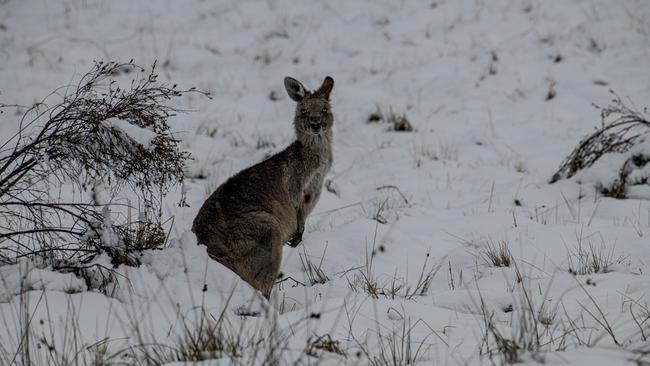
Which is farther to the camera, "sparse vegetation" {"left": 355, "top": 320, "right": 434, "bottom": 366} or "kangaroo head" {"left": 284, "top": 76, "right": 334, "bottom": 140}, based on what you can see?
"kangaroo head" {"left": 284, "top": 76, "right": 334, "bottom": 140}

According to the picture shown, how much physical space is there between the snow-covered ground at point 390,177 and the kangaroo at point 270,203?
28 cm

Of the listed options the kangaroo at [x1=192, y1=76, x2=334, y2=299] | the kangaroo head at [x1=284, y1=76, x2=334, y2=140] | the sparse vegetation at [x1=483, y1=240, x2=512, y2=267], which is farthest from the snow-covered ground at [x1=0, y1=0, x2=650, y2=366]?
the kangaroo head at [x1=284, y1=76, x2=334, y2=140]

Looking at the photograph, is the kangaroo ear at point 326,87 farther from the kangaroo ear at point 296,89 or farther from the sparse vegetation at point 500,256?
the sparse vegetation at point 500,256

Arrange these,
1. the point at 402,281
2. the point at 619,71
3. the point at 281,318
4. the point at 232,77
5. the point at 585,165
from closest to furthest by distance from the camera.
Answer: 1. the point at 281,318
2. the point at 402,281
3. the point at 585,165
4. the point at 619,71
5. the point at 232,77

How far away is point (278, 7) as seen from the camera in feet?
46.4

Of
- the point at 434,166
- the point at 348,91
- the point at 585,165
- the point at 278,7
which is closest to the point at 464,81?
the point at 348,91

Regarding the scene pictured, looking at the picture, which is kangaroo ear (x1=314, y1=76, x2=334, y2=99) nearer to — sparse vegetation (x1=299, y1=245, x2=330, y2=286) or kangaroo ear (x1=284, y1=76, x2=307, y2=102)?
kangaroo ear (x1=284, y1=76, x2=307, y2=102)

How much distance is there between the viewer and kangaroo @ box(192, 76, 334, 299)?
477cm

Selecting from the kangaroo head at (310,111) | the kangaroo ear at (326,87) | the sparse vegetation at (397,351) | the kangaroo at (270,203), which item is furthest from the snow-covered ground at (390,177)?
the kangaroo ear at (326,87)

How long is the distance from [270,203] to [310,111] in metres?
1.38

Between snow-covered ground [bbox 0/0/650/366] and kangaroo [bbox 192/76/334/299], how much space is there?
282 millimetres

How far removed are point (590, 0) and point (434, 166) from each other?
721 cm

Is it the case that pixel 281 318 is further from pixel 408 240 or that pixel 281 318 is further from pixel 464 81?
pixel 464 81

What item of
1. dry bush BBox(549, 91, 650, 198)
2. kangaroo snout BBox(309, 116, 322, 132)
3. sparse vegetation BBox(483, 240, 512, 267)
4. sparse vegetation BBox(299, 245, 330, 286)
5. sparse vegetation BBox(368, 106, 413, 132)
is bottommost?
sparse vegetation BBox(483, 240, 512, 267)
